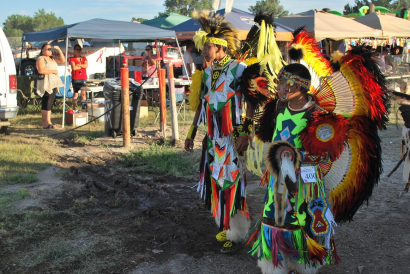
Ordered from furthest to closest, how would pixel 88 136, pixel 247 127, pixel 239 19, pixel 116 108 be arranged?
pixel 239 19, pixel 88 136, pixel 116 108, pixel 247 127

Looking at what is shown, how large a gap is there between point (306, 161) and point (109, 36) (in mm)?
9094

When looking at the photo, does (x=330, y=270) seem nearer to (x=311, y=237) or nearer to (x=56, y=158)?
A: (x=311, y=237)

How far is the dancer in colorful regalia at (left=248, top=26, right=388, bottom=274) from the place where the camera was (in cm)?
315

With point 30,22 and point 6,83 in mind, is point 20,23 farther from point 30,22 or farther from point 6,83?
point 6,83

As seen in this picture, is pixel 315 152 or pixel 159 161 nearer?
pixel 315 152

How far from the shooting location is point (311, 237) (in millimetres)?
3232

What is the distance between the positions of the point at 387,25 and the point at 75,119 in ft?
38.9

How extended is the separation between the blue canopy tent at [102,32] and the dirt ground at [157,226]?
16.0 feet

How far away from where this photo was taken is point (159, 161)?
24.4 feet

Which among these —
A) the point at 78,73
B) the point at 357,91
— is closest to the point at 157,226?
the point at 357,91

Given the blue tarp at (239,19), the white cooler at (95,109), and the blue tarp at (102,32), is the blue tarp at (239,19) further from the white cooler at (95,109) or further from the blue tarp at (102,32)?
the white cooler at (95,109)

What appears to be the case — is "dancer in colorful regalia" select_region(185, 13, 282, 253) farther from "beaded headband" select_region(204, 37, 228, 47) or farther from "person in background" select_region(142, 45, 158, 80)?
"person in background" select_region(142, 45, 158, 80)

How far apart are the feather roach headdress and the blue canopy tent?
713 centimetres

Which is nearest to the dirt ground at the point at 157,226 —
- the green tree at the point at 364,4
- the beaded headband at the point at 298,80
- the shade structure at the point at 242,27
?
the beaded headband at the point at 298,80
